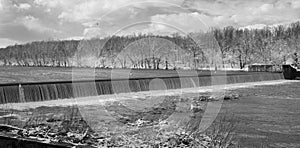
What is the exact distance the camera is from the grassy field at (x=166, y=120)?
781 cm

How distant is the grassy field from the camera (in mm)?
7809

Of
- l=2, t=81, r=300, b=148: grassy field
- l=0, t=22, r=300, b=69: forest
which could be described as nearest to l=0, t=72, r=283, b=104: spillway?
l=2, t=81, r=300, b=148: grassy field

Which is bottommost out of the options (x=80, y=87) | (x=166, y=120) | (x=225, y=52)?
(x=166, y=120)

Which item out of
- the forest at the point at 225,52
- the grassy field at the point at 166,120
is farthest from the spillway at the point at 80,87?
the forest at the point at 225,52

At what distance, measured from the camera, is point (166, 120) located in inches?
415

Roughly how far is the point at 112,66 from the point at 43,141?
68.5 m

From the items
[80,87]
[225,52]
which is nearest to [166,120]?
[80,87]

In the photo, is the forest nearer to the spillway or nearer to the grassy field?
the spillway

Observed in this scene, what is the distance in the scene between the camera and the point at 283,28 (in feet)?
289

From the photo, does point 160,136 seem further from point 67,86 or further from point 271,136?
point 67,86

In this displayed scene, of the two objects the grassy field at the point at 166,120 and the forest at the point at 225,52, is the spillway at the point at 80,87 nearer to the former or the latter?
the grassy field at the point at 166,120

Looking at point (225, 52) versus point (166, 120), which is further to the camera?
point (225, 52)

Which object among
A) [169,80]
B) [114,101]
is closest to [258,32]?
[169,80]

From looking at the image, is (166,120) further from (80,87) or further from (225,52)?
(225,52)
